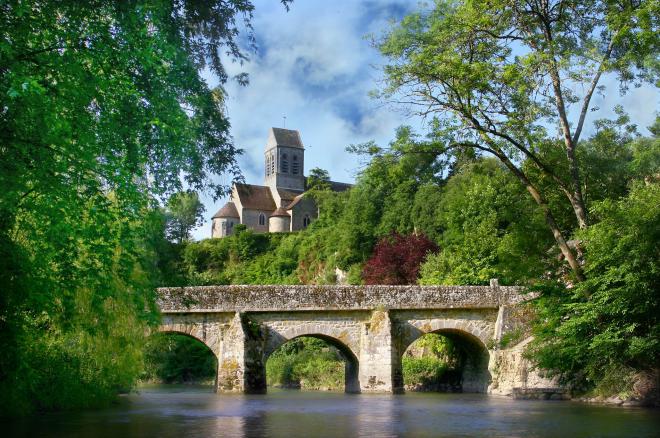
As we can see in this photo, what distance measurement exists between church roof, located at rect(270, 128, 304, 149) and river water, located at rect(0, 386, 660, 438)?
6456 cm

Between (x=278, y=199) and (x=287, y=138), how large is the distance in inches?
366

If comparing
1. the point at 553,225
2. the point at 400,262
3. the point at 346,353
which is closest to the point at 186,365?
the point at 400,262

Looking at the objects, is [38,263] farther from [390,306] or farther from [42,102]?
[390,306]

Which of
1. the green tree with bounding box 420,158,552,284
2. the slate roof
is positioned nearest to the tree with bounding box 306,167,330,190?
the slate roof

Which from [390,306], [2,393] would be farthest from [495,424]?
[390,306]

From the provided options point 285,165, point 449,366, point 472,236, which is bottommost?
point 449,366

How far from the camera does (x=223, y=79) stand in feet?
31.1

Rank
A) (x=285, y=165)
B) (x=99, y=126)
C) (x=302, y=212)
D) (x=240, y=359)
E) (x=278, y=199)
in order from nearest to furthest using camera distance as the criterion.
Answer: (x=99, y=126) < (x=240, y=359) < (x=302, y=212) < (x=278, y=199) < (x=285, y=165)

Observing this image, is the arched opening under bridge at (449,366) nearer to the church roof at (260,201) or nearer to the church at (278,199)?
the church at (278,199)

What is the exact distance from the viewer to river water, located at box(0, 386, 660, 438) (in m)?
10.9

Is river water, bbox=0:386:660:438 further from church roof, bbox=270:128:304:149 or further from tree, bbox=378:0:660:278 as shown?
church roof, bbox=270:128:304:149

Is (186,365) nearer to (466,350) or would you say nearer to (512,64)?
(466,350)

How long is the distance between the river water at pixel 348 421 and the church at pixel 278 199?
50.7 metres

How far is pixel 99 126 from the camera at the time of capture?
7988 millimetres
